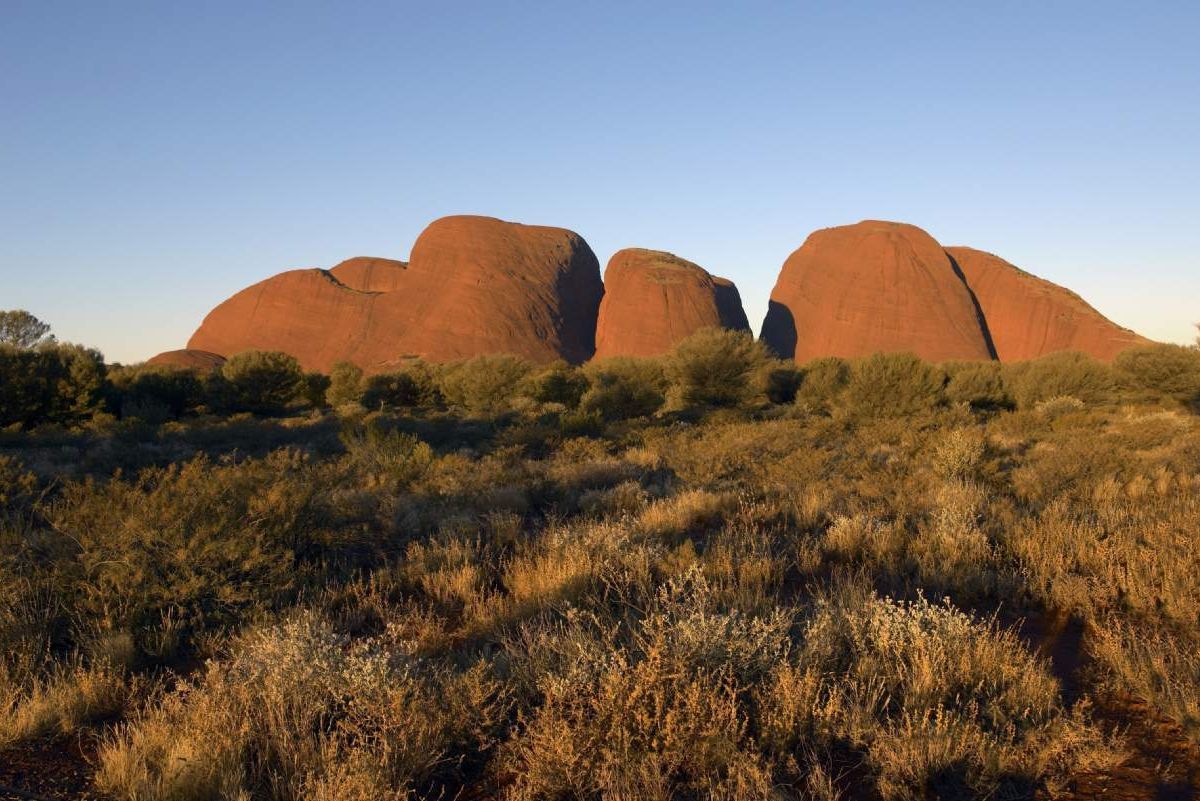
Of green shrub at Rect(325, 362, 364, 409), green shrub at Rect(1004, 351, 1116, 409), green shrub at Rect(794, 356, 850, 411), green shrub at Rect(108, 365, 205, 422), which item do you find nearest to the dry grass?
green shrub at Rect(794, 356, 850, 411)

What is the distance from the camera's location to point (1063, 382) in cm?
2212

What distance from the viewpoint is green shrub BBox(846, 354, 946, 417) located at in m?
18.2

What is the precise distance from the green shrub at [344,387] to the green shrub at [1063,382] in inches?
957

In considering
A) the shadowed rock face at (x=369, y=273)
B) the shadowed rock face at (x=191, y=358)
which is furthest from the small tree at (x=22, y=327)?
the shadowed rock face at (x=369, y=273)

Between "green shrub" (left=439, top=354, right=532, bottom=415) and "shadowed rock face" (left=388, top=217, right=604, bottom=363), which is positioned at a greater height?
"shadowed rock face" (left=388, top=217, right=604, bottom=363)

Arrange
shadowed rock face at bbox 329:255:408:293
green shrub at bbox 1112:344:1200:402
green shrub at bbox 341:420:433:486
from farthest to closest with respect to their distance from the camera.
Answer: shadowed rock face at bbox 329:255:408:293 → green shrub at bbox 1112:344:1200:402 → green shrub at bbox 341:420:433:486

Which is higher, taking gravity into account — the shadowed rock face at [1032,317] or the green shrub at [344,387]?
the shadowed rock face at [1032,317]

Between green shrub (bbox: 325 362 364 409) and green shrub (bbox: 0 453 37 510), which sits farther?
green shrub (bbox: 325 362 364 409)

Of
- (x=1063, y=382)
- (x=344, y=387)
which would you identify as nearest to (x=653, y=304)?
(x=344, y=387)

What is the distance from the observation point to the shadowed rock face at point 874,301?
51.3 m

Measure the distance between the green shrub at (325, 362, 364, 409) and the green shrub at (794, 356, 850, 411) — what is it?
17.5 meters

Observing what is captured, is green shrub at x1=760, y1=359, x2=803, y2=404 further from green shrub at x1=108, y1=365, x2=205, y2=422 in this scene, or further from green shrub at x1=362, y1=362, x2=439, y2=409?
green shrub at x1=108, y1=365, x2=205, y2=422

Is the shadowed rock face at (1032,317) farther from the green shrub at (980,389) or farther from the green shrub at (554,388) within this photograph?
the green shrub at (554,388)

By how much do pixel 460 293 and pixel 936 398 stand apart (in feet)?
137
